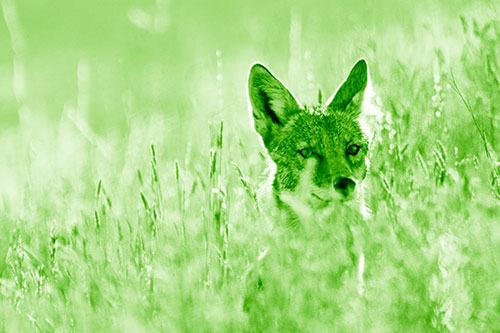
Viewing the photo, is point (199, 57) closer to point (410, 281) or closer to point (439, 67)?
point (439, 67)

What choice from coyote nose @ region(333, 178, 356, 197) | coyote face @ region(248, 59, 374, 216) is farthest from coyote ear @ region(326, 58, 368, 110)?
coyote nose @ region(333, 178, 356, 197)

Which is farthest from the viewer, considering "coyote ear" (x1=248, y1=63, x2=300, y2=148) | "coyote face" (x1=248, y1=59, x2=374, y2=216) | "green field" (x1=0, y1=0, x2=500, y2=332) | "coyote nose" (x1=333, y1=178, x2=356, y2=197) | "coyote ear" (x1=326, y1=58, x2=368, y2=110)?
"coyote ear" (x1=326, y1=58, x2=368, y2=110)

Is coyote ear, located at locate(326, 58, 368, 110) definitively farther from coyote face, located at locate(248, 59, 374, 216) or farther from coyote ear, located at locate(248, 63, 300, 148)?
coyote ear, located at locate(248, 63, 300, 148)

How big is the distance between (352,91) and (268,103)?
60cm

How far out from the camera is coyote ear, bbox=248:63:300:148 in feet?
16.6

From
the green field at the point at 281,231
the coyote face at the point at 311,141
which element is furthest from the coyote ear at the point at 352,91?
the green field at the point at 281,231

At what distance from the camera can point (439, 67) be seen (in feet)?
18.3

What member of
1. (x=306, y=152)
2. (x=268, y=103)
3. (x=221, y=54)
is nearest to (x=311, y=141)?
(x=306, y=152)

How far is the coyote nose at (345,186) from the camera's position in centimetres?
438

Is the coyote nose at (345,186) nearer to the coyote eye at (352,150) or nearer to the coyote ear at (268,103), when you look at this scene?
the coyote eye at (352,150)

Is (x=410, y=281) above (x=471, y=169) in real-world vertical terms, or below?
below

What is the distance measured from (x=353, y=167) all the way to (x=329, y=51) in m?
4.48

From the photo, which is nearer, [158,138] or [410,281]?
[410,281]

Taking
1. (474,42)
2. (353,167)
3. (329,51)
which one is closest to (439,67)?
(474,42)
